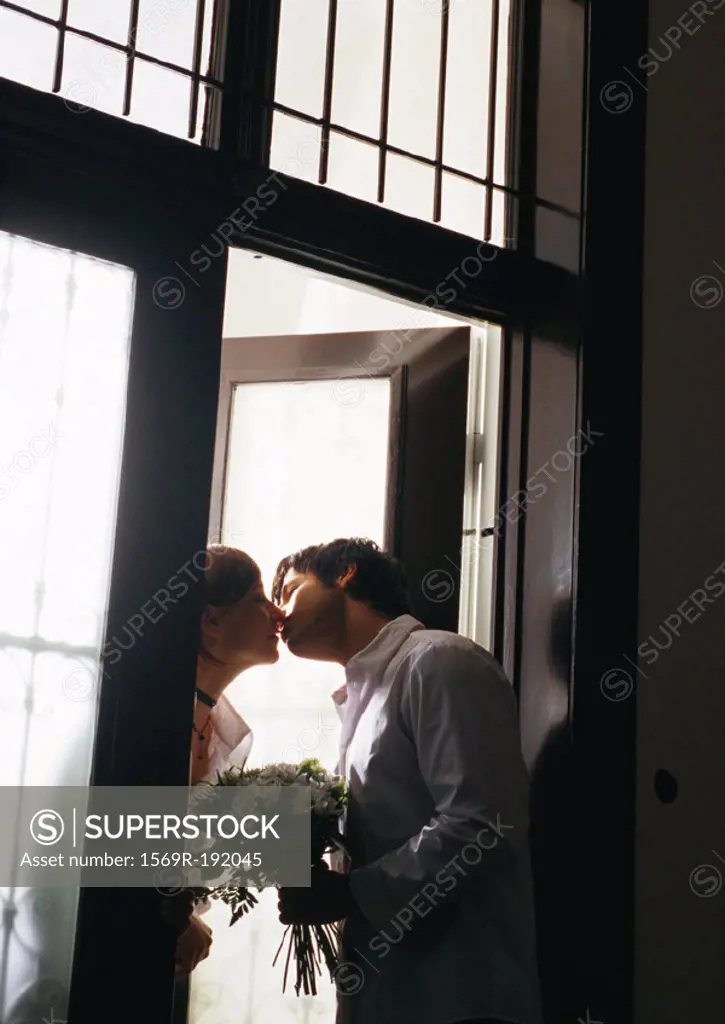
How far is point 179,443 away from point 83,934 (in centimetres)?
85

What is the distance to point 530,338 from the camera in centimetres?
295

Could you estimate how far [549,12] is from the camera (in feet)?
10.0

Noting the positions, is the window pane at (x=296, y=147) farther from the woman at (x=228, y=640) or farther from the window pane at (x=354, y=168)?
the woman at (x=228, y=640)

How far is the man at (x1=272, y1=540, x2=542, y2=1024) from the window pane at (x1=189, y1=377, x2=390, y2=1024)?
Result: 55 cm

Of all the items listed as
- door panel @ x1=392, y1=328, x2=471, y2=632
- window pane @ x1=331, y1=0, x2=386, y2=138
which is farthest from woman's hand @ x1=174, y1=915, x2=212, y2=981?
window pane @ x1=331, y1=0, x2=386, y2=138

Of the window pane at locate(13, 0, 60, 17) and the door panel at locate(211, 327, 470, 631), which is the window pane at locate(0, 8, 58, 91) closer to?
the window pane at locate(13, 0, 60, 17)

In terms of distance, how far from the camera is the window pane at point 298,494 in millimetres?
3090

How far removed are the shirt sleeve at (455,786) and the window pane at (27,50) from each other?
4.16ft

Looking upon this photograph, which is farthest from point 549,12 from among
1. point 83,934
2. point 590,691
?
point 83,934

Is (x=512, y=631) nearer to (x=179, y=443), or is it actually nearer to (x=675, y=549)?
(x=675, y=549)

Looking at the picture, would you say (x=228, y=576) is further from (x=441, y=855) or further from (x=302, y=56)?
(x=302, y=56)

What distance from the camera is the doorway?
2941 mm

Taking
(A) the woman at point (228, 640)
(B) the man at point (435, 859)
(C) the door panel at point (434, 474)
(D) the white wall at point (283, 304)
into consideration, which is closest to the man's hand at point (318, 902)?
(B) the man at point (435, 859)

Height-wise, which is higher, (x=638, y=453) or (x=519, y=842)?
(x=638, y=453)
